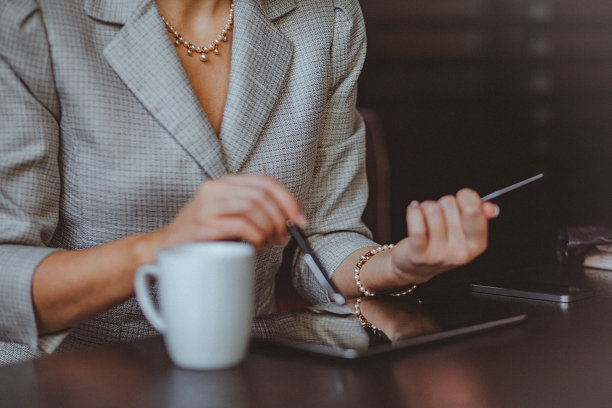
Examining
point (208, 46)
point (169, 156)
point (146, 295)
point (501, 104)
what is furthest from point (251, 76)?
point (501, 104)

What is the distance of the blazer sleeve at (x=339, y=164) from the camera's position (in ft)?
4.04

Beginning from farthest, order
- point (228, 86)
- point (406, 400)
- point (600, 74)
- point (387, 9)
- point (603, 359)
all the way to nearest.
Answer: point (600, 74) → point (387, 9) → point (228, 86) → point (603, 359) → point (406, 400)

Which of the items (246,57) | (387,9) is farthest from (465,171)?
(246,57)

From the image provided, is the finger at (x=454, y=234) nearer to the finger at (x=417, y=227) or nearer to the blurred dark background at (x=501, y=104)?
the finger at (x=417, y=227)

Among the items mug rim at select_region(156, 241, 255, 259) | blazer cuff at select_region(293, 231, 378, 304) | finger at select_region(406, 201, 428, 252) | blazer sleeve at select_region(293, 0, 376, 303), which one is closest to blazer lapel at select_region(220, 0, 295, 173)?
blazer sleeve at select_region(293, 0, 376, 303)

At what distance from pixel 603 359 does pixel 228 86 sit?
67 cm

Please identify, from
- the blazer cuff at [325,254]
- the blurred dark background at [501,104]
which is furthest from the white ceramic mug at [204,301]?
the blurred dark background at [501,104]

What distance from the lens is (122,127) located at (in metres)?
0.98

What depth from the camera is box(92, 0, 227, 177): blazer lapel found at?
1.00 metres

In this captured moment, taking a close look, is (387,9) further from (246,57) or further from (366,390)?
(366,390)

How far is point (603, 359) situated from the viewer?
2.20 feet

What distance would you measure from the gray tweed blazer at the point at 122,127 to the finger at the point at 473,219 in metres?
0.36

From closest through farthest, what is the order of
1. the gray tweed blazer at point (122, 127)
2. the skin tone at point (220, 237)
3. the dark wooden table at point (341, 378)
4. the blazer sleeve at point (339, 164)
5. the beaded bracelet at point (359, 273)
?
the dark wooden table at point (341, 378)
the skin tone at point (220, 237)
the gray tweed blazer at point (122, 127)
the beaded bracelet at point (359, 273)
the blazer sleeve at point (339, 164)

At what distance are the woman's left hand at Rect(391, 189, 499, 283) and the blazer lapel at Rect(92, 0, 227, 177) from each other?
0.33 metres
